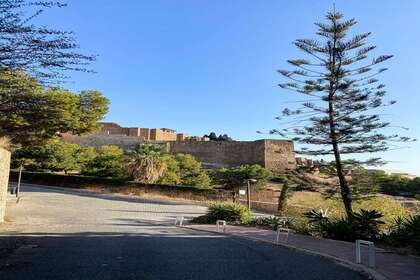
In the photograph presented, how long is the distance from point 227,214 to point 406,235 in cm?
862

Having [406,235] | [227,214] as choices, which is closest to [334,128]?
[406,235]

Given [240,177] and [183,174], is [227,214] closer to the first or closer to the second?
[240,177]

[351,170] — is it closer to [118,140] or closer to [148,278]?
[148,278]

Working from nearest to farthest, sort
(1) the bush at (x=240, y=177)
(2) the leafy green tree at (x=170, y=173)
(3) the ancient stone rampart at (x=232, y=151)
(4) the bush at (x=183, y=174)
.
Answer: (1) the bush at (x=240, y=177)
(4) the bush at (x=183, y=174)
(2) the leafy green tree at (x=170, y=173)
(3) the ancient stone rampart at (x=232, y=151)

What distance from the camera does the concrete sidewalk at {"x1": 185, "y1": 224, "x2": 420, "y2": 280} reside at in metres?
8.23

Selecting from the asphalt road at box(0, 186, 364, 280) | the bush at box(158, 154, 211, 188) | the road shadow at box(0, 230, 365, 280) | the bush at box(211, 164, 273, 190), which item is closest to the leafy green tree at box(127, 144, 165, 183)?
the bush at box(158, 154, 211, 188)

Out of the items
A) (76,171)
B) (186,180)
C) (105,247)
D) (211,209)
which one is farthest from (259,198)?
(105,247)

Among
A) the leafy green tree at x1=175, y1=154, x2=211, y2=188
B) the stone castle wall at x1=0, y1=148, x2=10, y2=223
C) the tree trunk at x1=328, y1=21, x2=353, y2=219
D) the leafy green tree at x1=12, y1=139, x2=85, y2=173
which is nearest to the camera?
the stone castle wall at x1=0, y1=148, x2=10, y2=223

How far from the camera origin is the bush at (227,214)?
19069 mm

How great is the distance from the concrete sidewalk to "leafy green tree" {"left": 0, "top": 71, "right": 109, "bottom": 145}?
6.61 metres

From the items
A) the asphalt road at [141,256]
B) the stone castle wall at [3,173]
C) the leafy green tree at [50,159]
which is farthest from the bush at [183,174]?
the stone castle wall at [3,173]

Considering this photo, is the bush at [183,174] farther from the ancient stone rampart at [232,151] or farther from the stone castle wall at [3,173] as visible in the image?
the stone castle wall at [3,173]

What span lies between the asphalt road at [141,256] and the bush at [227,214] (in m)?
2.98

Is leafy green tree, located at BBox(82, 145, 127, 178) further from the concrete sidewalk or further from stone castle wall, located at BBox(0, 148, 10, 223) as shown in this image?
the concrete sidewalk
